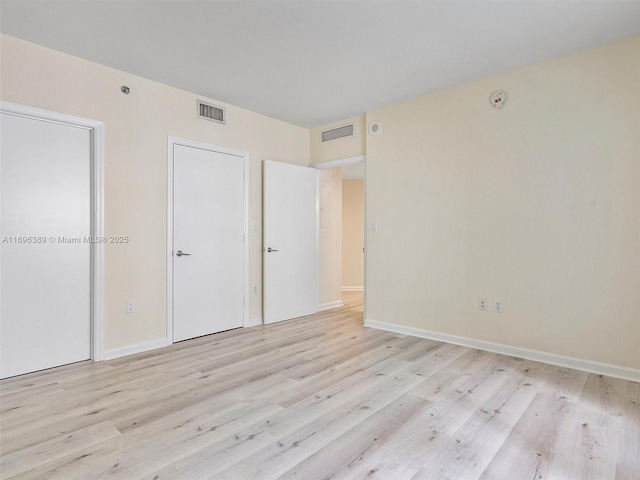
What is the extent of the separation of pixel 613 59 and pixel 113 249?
14.5 feet

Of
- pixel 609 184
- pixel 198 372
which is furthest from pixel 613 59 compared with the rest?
pixel 198 372

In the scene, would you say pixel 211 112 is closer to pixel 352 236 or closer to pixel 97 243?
pixel 97 243

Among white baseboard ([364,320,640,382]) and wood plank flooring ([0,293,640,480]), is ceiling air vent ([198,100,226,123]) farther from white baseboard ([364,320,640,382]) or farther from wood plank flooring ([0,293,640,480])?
white baseboard ([364,320,640,382])

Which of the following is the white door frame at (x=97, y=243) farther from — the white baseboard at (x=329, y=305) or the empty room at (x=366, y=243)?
the white baseboard at (x=329, y=305)

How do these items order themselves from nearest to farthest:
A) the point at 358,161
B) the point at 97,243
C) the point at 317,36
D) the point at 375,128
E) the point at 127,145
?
the point at 317,36
the point at 97,243
the point at 127,145
the point at 375,128
the point at 358,161

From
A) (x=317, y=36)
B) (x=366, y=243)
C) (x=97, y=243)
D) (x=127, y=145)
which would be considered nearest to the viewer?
(x=317, y=36)

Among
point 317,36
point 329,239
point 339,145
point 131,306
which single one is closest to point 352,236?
point 329,239

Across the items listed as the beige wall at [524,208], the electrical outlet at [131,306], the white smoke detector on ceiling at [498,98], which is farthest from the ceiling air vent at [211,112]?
the white smoke detector on ceiling at [498,98]

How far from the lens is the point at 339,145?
4734mm

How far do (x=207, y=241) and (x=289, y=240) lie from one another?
1116 millimetres

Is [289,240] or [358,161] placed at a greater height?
[358,161]

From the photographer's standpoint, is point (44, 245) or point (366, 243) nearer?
point (44, 245)

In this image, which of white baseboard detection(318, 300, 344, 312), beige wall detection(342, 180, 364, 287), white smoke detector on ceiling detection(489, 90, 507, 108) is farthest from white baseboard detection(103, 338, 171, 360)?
beige wall detection(342, 180, 364, 287)

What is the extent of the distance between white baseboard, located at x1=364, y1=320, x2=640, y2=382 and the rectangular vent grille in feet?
8.00
